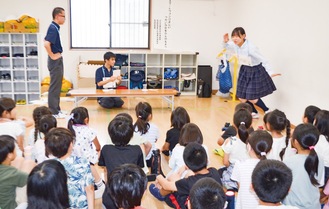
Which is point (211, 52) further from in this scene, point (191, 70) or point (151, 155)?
point (151, 155)

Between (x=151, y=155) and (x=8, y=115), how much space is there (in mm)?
1361

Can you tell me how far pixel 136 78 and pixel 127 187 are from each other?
6266mm

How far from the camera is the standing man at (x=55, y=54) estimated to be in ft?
17.2

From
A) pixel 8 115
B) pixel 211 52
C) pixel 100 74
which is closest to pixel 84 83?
pixel 100 74

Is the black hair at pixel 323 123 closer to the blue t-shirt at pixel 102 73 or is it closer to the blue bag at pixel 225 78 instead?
the blue t-shirt at pixel 102 73

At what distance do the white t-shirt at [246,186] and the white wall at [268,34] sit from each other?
9.01 ft

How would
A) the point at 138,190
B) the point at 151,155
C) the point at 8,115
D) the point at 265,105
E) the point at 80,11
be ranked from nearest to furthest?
the point at 138,190 → the point at 8,115 → the point at 151,155 → the point at 265,105 → the point at 80,11

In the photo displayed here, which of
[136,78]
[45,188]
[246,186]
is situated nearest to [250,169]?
[246,186]

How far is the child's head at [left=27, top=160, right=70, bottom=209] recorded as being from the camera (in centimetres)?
155

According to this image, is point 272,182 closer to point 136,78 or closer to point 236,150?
point 236,150

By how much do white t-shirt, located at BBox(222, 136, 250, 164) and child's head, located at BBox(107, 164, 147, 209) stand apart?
1465 millimetres

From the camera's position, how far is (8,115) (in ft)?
10.7

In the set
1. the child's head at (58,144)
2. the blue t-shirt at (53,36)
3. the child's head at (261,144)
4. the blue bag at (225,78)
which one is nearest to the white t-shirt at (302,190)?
the child's head at (261,144)

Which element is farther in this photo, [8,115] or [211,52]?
[211,52]
